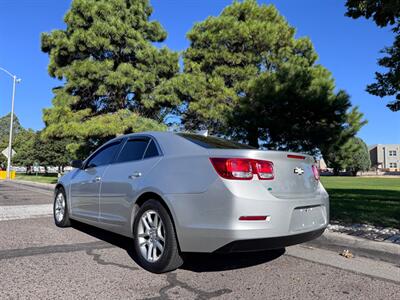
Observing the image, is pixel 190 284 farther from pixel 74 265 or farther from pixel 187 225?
pixel 74 265

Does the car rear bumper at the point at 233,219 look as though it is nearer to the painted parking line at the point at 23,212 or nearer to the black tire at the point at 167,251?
the black tire at the point at 167,251

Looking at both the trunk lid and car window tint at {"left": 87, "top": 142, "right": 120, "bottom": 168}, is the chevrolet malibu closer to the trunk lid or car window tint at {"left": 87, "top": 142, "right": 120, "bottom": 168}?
the trunk lid

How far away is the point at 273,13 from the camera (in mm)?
19219

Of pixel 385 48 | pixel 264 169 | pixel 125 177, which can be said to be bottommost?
pixel 125 177

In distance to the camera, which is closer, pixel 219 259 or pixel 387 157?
pixel 219 259

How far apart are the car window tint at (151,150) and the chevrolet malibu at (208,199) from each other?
0.02 meters

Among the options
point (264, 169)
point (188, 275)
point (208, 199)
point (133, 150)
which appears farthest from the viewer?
point (133, 150)

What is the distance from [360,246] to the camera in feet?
17.5

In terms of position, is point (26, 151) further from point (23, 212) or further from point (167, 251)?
point (167, 251)

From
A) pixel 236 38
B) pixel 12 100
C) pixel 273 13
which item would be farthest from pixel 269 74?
pixel 12 100

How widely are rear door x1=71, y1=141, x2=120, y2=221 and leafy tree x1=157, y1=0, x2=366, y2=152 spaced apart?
9.89m

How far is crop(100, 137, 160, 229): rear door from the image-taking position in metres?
4.66

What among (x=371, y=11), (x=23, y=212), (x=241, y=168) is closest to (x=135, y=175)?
(x=241, y=168)

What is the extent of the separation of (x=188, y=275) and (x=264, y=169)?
4.62ft
